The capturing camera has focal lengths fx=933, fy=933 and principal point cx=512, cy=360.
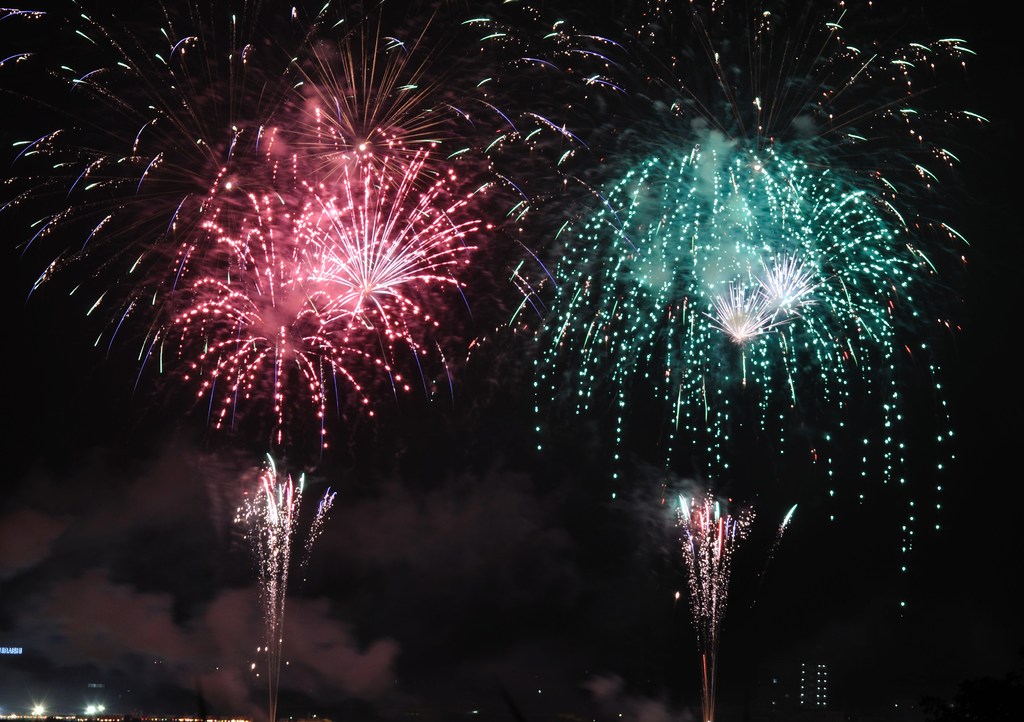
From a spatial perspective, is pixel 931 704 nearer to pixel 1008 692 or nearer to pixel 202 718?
pixel 1008 692

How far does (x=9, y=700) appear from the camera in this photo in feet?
273

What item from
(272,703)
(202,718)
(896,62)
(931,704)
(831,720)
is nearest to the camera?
(202,718)

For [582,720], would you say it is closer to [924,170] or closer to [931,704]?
[931,704]

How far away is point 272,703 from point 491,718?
244 ft

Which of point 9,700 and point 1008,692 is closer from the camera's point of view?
point 1008,692

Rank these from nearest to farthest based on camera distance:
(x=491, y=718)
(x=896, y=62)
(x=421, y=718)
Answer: (x=896, y=62), (x=421, y=718), (x=491, y=718)

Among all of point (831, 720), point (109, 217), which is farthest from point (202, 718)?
point (831, 720)

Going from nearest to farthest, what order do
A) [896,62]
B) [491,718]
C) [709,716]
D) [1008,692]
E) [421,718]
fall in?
[896,62]
[1008,692]
[709,716]
[421,718]
[491,718]

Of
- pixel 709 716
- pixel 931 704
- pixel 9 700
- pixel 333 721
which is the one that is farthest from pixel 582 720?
pixel 931 704

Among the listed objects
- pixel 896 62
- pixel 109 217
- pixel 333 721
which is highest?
pixel 896 62

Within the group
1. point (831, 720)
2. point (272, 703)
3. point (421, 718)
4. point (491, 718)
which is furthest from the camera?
point (491, 718)

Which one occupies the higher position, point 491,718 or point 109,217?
point 109,217

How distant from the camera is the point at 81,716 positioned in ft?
276

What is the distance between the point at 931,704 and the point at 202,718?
20.0 m
